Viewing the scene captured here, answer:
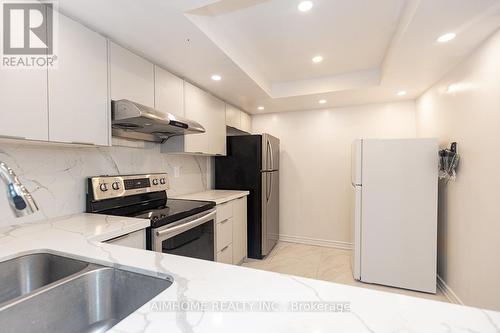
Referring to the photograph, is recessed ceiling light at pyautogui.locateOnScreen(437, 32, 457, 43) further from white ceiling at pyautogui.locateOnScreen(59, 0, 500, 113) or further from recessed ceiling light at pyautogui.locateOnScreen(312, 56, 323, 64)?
recessed ceiling light at pyautogui.locateOnScreen(312, 56, 323, 64)

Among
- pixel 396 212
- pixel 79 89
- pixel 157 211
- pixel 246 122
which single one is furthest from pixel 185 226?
pixel 246 122

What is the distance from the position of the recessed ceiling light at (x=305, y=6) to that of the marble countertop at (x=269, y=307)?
66.5 inches

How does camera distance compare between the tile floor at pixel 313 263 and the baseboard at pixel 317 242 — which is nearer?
the tile floor at pixel 313 263

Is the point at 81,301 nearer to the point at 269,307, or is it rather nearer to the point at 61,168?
the point at 269,307

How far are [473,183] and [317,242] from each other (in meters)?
2.17

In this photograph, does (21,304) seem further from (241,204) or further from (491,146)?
(491,146)

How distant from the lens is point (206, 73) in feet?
7.32

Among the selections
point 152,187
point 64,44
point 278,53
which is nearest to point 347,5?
point 278,53

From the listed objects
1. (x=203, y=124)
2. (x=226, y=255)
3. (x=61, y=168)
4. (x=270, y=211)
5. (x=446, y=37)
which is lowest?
(x=226, y=255)

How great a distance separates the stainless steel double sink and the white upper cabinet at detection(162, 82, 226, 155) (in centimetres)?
154

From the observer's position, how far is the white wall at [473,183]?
1.58 m

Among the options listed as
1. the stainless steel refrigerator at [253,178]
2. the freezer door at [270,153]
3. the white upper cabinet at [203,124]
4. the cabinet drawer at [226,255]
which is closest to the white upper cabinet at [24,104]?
the white upper cabinet at [203,124]

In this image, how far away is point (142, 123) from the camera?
5.85ft

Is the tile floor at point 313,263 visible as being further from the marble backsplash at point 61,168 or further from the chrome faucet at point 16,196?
the chrome faucet at point 16,196
